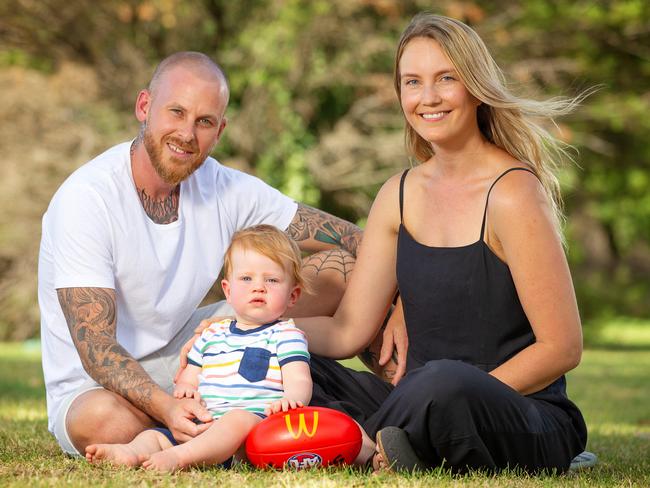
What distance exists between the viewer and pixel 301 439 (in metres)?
4.07

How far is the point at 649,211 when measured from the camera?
22.2 meters

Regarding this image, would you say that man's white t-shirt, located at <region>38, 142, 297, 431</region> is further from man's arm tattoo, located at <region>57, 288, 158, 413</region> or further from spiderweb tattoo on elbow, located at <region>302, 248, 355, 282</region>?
spiderweb tattoo on elbow, located at <region>302, 248, 355, 282</region>

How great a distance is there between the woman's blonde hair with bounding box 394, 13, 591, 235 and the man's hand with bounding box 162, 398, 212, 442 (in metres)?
1.60

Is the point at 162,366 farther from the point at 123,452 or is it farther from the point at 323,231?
the point at 323,231

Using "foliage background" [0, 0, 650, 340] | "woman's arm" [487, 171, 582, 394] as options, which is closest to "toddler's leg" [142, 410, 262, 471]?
"woman's arm" [487, 171, 582, 394]

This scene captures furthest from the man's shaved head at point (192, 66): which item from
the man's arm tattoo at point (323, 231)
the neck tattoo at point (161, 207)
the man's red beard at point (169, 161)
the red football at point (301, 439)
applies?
the red football at point (301, 439)

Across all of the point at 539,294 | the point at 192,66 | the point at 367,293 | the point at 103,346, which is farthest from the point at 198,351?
the point at 539,294

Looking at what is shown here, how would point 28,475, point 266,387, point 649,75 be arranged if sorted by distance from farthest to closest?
point 649,75
point 266,387
point 28,475

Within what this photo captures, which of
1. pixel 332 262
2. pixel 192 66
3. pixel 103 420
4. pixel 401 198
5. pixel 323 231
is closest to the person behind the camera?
pixel 103 420

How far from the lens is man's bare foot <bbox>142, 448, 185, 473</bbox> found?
391cm

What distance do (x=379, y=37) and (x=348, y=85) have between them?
3.07 ft

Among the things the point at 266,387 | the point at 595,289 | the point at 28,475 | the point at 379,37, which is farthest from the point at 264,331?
the point at 595,289

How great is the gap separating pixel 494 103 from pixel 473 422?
1.31 meters

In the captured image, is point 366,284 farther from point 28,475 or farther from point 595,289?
point 595,289
